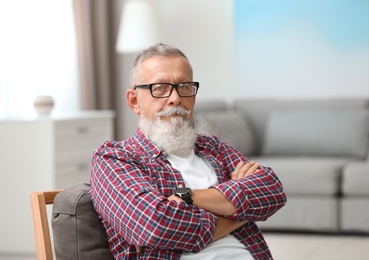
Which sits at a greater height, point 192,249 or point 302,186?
point 192,249

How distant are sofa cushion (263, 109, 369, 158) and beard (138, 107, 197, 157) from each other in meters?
3.38

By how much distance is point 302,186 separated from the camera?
483 centimetres

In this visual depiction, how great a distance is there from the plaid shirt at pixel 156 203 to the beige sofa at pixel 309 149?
9.11ft

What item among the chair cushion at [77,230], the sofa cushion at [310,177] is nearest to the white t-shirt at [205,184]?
the chair cushion at [77,230]

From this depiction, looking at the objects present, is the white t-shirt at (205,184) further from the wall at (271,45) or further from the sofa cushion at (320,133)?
the wall at (271,45)

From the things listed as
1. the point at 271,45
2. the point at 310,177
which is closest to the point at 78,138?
the point at 310,177

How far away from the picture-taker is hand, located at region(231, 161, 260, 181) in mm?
2082

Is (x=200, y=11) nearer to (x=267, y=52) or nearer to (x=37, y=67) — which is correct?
(x=267, y=52)

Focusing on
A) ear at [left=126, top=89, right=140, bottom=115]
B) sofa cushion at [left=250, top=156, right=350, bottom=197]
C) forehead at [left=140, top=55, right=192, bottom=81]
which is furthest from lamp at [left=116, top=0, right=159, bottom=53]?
forehead at [left=140, top=55, right=192, bottom=81]

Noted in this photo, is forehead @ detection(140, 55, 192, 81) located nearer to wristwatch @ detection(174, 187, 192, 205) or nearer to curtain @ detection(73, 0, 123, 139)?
wristwatch @ detection(174, 187, 192, 205)

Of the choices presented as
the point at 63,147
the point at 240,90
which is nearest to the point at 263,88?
the point at 240,90

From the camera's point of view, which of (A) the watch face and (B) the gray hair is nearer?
(A) the watch face

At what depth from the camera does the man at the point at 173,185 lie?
1.79 metres

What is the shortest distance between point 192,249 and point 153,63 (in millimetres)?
525
